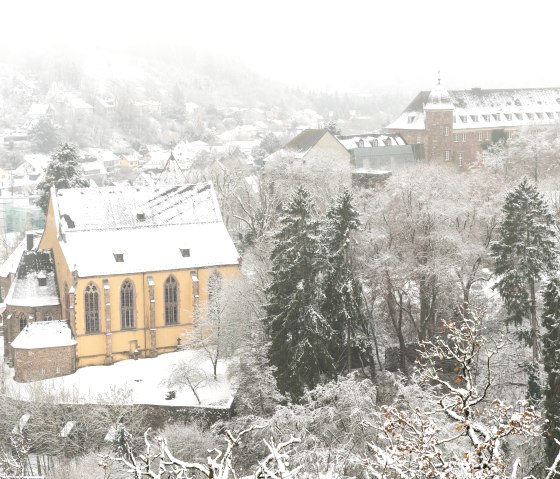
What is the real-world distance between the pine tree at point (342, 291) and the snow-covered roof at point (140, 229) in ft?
37.6

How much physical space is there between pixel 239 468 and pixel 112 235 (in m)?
20.0

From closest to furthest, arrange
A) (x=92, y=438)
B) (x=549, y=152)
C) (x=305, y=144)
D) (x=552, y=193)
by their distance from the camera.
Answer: (x=92, y=438), (x=552, y=193), (x=549, y=152), (x=305, y=144)

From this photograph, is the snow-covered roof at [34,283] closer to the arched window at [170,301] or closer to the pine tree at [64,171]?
the arched window at [170,301]

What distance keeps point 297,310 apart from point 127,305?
1391cm

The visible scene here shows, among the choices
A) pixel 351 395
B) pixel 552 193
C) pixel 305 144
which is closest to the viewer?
pixel 351 395

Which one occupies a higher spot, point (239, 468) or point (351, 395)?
point (351, 395)

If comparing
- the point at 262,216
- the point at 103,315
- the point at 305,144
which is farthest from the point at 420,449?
the point at 305,144

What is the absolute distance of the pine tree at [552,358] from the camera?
30266 mm

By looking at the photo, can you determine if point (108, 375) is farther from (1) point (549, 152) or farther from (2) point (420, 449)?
(1) point (549, 152)

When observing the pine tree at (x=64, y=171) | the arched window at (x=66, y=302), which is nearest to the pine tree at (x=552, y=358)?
the arched window at (x=66, y=302)

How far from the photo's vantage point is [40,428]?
40781mm

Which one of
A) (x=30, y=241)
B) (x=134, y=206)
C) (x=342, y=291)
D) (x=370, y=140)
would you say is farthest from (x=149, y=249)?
(x=370, y=140)

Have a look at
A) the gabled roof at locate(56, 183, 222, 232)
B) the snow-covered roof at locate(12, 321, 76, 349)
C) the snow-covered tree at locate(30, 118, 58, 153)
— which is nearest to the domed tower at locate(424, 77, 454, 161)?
the gabled roof at locate(56, 183, 222, 232)

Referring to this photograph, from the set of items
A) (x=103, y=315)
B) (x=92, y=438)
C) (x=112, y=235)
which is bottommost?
(x=92, y=438)
